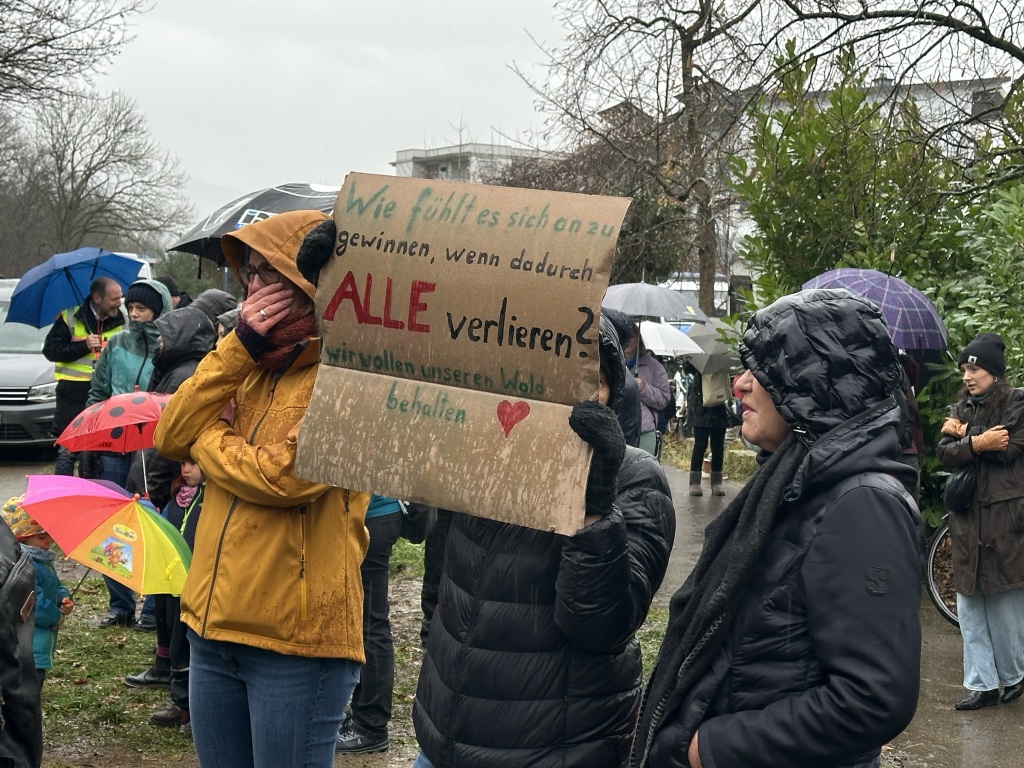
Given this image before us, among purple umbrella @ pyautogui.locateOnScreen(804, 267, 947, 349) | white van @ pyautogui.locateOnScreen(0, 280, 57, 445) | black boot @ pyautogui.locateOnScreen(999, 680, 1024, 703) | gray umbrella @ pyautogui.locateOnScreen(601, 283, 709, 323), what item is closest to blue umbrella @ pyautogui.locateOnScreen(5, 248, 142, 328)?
white van @ pyautogui.locateOnScreen(0, 280, 57, 445)

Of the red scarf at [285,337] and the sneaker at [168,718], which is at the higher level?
the red scarf at [285,337]

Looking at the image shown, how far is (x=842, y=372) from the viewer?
230cm

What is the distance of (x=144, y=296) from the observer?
22.7 ft

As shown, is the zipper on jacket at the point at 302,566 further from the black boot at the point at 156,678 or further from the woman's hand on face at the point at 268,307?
the black boot at the point at 156,678

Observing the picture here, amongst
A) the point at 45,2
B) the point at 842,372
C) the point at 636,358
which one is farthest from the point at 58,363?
the point at 45,2

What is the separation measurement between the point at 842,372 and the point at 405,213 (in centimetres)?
104

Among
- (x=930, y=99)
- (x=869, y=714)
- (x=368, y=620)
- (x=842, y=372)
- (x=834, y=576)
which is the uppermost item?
(x=930, y=99)

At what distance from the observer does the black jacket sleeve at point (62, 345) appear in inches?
360

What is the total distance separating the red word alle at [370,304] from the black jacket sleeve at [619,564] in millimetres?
603

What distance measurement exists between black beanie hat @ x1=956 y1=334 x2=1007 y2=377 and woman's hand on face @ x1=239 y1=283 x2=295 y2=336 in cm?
460

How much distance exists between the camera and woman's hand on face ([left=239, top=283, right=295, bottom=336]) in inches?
122

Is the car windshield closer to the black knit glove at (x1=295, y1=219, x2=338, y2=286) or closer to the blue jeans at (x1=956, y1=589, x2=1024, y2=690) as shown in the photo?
the blue jeans at (x1=956, y1=589, x2=1024, y2=690)

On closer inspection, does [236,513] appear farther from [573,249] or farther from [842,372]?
[842,372]

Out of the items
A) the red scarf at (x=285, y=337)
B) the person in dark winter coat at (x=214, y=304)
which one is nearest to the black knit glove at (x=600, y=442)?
the red scarf at (x=285, y=337)
